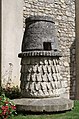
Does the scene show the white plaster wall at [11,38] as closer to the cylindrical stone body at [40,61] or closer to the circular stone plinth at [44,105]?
the cylindrical stone body at [40,61]

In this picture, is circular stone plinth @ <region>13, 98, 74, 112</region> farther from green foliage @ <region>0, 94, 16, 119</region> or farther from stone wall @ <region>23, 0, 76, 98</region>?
stone wall @ <region>23, 0, 76, 98</region>

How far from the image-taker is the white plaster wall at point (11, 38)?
8.64 meters

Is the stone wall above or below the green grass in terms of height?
above

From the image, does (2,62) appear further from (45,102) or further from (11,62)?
(45,102)

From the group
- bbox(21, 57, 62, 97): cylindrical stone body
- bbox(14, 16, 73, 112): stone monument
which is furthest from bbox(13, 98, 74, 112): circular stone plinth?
bbox(21, 57, 62, 97): cylindrical stone body

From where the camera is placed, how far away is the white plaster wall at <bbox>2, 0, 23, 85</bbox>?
8641 millimetres

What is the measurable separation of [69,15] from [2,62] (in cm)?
356

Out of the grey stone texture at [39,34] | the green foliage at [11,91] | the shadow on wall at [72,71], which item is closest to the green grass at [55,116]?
the grey stone texture at [39,34]

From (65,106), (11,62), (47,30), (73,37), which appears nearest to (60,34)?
(73,37)

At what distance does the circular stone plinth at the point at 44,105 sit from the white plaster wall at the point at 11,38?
3.61 metres

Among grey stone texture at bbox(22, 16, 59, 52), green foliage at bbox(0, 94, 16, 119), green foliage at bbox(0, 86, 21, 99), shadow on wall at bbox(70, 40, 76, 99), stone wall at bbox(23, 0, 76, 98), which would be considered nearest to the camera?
green foliage at bbox(0, 94, 16, 119)

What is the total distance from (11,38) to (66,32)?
2600mm

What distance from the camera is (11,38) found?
884 centimetres

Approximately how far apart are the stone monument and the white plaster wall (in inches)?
127
